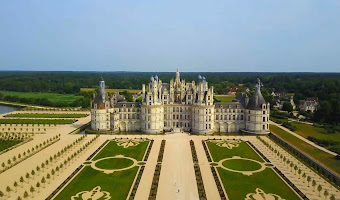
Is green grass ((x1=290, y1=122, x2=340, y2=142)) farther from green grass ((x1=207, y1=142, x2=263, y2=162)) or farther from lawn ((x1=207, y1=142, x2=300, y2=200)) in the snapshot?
lawn ((x1=207, y1=142, x2=300, y2=200))

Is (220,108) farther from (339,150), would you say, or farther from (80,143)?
(80,143)

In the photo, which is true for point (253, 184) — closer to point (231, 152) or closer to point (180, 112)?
point (231, 152)

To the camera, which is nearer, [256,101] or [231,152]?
[231,152]

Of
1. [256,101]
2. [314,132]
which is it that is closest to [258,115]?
[256,101]

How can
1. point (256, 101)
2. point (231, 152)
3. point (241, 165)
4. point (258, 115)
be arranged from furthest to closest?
point (256, 101) < point (258, 115) < point (231, 152) < point (241, 165)

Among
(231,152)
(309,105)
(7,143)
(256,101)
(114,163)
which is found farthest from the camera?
(309,105)

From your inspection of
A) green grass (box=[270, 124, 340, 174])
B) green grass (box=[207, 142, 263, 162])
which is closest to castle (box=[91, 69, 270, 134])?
green grass (box=[270, 124, 340, 174])
